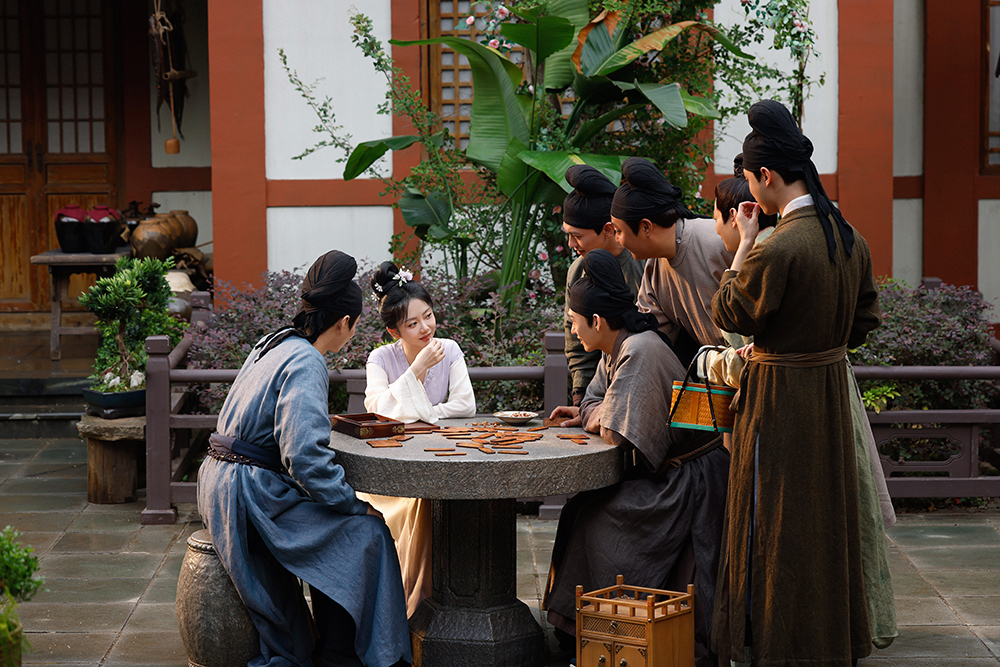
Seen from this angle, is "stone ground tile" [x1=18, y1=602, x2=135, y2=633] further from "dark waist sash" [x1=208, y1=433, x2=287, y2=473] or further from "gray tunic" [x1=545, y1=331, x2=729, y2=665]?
"gray tunic" [x1=545, y1=331, x2=729, y2=665]

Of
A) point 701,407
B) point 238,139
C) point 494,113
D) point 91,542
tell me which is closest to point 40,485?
point 91,542

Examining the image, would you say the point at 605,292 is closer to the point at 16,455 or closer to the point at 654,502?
the point at 654,502

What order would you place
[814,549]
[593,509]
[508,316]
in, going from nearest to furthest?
[814,549]
[593,509]
[508,316]

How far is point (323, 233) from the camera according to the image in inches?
302

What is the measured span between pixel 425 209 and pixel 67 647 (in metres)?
3.53

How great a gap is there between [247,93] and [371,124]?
0.89 meters

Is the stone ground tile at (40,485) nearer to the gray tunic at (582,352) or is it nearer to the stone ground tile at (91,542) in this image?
the stone ground tile at (91,542)

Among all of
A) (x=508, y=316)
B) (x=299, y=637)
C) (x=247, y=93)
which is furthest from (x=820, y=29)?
(x=299, y=637)

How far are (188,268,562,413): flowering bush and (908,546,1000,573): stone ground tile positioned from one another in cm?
211

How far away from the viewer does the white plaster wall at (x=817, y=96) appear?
24.1 ft

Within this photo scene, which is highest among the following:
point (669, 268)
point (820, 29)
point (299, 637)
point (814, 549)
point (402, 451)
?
point (820, 29)

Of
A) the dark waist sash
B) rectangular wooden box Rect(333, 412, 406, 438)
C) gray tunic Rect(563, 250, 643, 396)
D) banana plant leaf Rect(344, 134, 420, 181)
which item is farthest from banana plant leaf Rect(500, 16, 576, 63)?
the dark waist sash

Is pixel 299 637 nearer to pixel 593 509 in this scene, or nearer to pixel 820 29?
pixel 593 509

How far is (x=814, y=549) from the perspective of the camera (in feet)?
10.6
